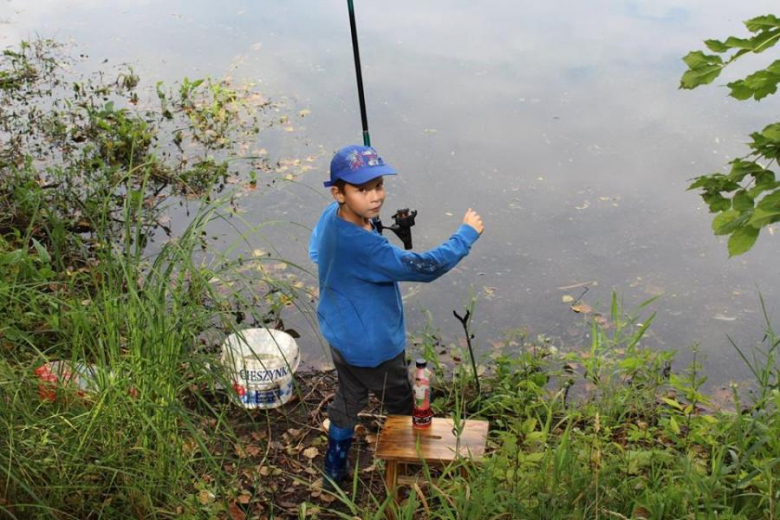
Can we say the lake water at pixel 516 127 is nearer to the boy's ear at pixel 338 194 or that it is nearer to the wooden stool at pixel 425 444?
the wooden stool at pixel 425 444

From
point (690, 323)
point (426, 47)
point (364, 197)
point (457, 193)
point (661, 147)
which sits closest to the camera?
point (364, 197)

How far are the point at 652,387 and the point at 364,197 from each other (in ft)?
5.78

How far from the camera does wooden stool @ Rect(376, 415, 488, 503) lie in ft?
12.5

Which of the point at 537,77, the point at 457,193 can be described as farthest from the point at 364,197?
the point at 537,77

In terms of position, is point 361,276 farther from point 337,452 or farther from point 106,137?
point 106,137

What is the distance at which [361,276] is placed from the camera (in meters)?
3.92

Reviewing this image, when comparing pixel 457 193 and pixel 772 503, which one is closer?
pixel 772 503

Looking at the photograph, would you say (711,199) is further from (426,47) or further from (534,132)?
(426,47)

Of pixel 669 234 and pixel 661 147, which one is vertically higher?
pixel 661 147

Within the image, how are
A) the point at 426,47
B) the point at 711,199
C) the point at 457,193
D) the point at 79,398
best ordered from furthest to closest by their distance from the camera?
the point at 426,47
the point at 457,193
the point at 79,398
the point at 711,199

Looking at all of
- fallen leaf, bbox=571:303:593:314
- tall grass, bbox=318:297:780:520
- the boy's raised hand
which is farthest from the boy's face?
fallen leaf, bbox=571:303:593:314

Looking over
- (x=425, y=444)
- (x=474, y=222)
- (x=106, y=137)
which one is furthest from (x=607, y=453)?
(x=106, y=137)

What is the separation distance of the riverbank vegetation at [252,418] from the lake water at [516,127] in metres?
0.49

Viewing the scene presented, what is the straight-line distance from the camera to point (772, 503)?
313cm
